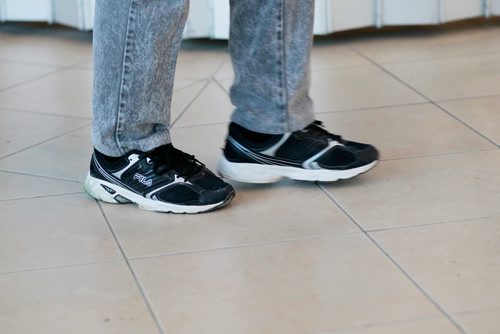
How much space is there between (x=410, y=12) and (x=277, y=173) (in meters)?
1.16

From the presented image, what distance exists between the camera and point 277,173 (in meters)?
1.58

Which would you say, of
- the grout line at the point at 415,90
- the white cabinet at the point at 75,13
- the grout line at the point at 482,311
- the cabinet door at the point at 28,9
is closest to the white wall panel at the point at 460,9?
the grout line at the point at 415,90

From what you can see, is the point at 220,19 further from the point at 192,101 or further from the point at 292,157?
the point at 292,157

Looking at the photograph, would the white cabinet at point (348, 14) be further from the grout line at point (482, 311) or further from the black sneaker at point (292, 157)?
the grout line at point (482, 311)

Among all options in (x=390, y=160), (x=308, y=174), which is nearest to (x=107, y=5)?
(x=308, y=174)

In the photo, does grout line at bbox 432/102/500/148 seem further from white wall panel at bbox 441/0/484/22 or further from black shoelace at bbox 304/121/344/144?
white wall panel at bbox 441/0/484/22

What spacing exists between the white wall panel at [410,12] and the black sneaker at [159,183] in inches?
47.8

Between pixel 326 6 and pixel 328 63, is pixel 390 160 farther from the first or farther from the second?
pixel 326 6

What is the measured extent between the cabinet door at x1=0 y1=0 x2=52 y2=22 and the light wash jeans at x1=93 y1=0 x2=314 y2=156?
1.32m

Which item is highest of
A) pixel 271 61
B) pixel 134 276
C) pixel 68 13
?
pixel 271 61

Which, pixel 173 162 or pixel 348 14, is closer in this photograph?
pixel 173 162

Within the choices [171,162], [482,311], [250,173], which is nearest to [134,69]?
[171,162]

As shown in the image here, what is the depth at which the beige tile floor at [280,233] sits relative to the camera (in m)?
1.16

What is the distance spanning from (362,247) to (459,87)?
0.87 m
